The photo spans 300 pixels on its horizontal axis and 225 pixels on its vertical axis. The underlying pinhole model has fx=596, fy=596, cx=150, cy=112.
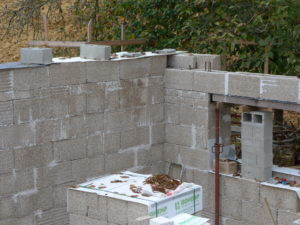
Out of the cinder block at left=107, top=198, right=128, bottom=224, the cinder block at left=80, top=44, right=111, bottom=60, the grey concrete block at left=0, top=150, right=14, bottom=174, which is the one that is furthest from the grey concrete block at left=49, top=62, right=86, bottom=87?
the cinder block at left=107, top=198, right=128, bottom=224

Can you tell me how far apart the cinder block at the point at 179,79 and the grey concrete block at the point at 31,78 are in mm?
2287

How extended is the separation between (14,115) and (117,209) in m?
2.20

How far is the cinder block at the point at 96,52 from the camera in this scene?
8.59m

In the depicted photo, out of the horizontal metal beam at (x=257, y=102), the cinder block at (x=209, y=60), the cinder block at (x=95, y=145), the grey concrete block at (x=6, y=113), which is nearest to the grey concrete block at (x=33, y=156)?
the grey concrete block at (x=6, y=113)

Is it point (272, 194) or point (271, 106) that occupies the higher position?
point (271, 106)

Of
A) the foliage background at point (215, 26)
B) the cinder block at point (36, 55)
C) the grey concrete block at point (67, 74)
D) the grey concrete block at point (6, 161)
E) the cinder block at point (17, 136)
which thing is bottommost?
the grey concrete block at point (6, 161)

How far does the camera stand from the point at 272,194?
830cm

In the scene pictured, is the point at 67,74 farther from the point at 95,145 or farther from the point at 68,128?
the point at 95,145

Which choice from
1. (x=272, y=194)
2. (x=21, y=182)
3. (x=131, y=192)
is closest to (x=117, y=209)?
(x=131, y=192)

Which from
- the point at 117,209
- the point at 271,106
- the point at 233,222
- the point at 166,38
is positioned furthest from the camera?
the point at 166,38

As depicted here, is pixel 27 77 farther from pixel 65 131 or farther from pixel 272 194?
pixel 272 194

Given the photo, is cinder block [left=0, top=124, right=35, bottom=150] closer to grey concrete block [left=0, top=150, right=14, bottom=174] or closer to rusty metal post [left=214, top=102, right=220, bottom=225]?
grey concrete block [left=0, top=150, right=14, bottom=174]

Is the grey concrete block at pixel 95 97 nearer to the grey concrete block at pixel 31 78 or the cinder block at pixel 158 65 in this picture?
the grey concrete block at pixel 31 78

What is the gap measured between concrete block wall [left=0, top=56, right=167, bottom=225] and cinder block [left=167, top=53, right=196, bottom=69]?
0.14 meters
